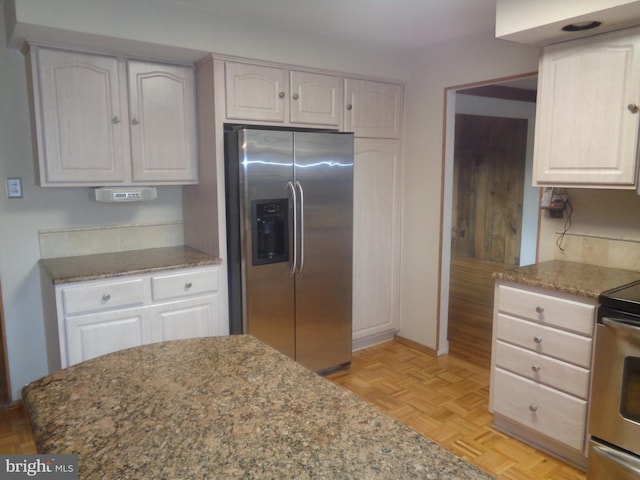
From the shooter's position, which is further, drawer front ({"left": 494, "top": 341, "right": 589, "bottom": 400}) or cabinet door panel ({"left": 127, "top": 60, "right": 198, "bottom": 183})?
cabinet door panel ({"left": 127, "top": 60, "right": 198, "bottom": 183})

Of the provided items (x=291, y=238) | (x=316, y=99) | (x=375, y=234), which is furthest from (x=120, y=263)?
(x=375, y=234)

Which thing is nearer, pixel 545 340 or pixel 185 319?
pixel 545 340

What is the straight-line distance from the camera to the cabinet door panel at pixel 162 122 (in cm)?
273

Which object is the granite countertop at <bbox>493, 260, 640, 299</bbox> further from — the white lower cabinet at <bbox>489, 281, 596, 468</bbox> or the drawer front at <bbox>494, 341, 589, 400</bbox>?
the drawer front at <bbox>494, 341, 589, 400</bbox>

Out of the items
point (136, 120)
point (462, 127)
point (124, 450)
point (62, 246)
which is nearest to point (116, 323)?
point (62, 246)

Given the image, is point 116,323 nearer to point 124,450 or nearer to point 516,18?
point 124,450

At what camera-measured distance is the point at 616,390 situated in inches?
78.1

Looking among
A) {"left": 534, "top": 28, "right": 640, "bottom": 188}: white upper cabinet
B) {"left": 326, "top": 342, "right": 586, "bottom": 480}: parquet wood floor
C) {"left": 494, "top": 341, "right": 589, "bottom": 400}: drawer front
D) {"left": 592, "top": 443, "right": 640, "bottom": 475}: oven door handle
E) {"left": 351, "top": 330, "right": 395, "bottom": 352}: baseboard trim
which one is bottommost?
{"left": 326, "top": 342, "right": 586, "bottom": 480}: parquet wood floor

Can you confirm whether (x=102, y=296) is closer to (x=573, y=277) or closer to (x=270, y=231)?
(x=270, y=231)

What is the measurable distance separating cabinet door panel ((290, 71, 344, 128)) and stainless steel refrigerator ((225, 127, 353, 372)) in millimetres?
232

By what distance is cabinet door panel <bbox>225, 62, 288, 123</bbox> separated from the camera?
110 inches

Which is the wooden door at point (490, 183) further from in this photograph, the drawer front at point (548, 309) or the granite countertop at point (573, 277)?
the drawer front at point (548, 309)

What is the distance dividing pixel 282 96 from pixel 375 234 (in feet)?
4.12

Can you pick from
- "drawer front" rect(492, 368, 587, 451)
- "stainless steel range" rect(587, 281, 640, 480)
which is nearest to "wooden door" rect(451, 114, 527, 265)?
"drawer front" rect(492, 368, 587, 451)
